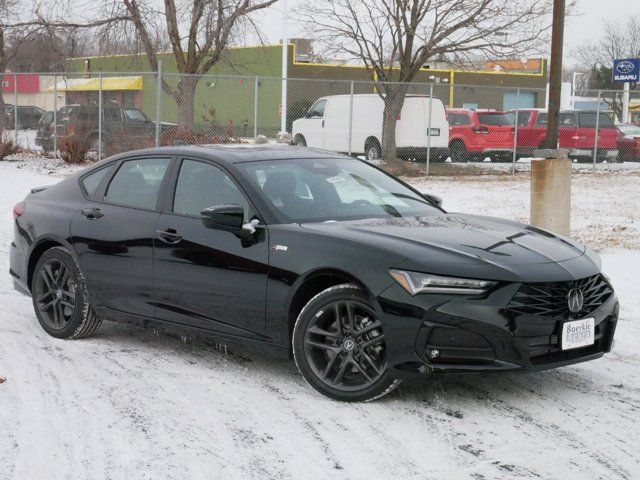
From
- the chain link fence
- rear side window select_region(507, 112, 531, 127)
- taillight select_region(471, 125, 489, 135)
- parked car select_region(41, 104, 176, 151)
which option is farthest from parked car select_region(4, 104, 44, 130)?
rear side window select_region(507, 112, 531, 127)

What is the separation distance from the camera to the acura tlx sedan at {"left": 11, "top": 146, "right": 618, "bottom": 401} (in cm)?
524

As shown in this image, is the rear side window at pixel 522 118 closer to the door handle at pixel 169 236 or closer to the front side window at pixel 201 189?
the front side window at pixel 201 189

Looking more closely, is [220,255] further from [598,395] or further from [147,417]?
[598,395]

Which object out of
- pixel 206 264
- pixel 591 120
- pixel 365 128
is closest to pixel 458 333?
pixel 206 264

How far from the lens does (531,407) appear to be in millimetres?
5512

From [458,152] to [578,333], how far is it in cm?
2459

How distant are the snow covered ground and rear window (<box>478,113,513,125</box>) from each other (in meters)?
22.5

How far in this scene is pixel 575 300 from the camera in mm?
5457

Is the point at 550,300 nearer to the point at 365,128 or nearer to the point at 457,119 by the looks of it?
the point at 365,128

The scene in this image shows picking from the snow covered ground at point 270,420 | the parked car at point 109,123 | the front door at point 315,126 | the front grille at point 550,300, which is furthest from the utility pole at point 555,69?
the front door at point 315,126

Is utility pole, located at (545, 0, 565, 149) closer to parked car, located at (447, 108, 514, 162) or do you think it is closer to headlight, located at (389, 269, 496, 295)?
headlight, located at (389, 269, 496, 295)

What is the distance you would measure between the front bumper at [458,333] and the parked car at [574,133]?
81.6ft

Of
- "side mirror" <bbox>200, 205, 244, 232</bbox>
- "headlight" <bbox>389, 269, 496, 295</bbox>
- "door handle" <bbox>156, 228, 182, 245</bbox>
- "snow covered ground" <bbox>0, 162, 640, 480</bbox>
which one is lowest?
"snow covered ground" <bbox>0, 162, 640, 480</bbox>

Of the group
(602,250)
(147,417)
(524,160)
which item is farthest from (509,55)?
(147,417)
